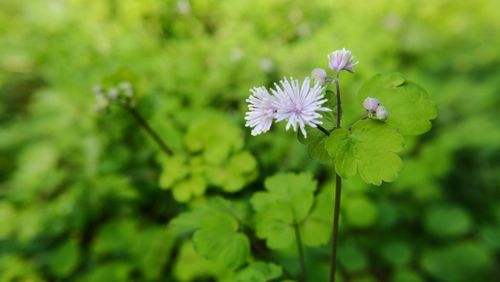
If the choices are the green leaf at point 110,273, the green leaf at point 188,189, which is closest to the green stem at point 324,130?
the green leaf at point 188,189

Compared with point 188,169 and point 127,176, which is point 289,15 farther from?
Answer: point 188,169

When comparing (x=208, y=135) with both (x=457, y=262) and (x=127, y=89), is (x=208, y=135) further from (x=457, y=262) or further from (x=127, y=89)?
(x=457, y=262)

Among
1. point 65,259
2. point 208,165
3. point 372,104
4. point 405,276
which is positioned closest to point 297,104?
point 372,104

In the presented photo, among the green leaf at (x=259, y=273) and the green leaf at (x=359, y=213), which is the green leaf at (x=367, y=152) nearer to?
the green leaf at (x=259, y=273)

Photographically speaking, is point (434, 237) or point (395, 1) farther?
point (395, 1)

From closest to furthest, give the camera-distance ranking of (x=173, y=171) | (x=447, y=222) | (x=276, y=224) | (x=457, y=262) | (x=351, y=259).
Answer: (x=276, y=224), (x=173, y=171), (x=351, y=259), (x=457, y=262), (x=447, y=222)

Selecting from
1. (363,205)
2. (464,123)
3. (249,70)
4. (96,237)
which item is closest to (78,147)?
(96,237)

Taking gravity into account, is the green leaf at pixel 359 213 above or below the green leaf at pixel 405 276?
above
